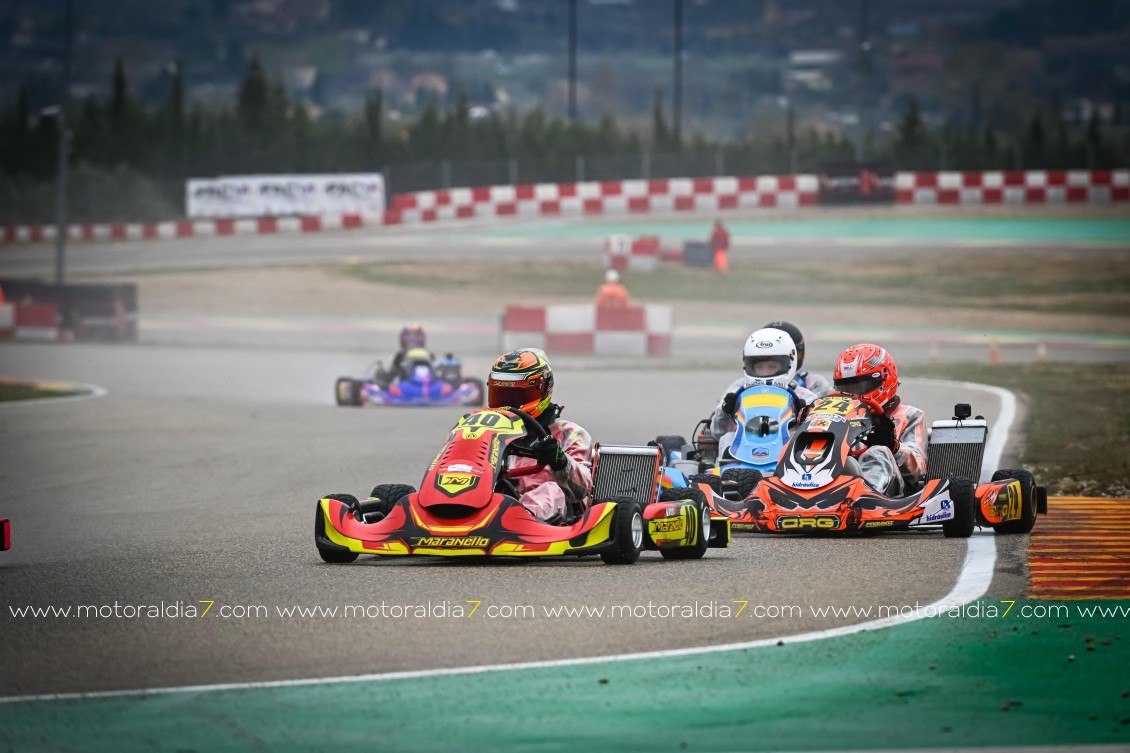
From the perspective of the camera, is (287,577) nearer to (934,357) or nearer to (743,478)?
(743,478)

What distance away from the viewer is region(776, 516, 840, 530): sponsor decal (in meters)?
8.86

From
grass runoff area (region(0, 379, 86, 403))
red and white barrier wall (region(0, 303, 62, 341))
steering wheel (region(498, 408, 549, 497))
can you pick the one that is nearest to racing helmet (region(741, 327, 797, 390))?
steering wheel (region(498, 408, 549, 497))

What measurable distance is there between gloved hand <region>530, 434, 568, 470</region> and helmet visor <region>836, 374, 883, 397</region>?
217 centimetres

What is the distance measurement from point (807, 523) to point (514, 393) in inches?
64.1

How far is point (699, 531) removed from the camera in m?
8.20

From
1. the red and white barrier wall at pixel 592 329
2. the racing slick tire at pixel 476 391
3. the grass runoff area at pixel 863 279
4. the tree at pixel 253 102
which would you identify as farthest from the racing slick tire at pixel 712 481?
the tree at pixel 253 102

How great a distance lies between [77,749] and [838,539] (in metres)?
4.72

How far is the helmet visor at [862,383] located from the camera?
9688 mm

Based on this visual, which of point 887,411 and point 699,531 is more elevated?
point 887,411

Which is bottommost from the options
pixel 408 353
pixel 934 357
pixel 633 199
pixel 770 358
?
pixel 934 357

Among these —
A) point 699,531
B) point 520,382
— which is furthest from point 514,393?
point 699,531

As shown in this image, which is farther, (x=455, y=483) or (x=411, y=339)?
(x=411, y=339)

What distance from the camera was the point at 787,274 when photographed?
33.3m

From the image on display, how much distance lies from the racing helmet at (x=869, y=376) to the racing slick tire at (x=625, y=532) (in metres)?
2.15
